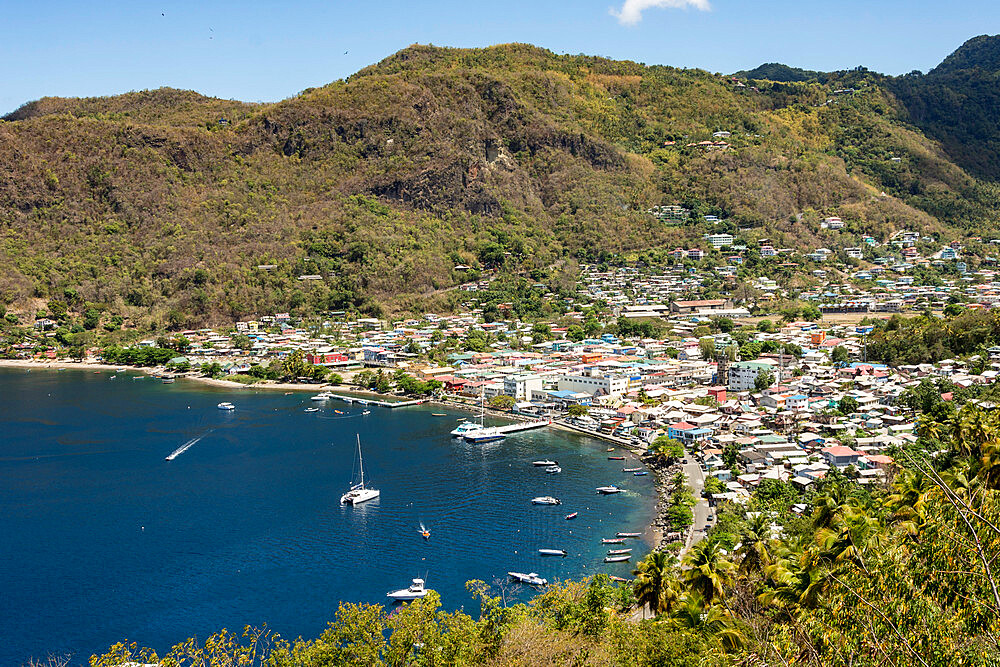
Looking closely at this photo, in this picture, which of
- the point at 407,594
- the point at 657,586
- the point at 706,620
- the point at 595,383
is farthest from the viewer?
the point at 595,383

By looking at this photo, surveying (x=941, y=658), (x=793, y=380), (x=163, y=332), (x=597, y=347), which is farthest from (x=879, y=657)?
(x=163, y=332)

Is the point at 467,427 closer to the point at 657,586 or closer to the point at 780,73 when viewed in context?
the point at 657,586

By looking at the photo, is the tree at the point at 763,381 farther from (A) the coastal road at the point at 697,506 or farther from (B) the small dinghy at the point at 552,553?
(B) the small dinghy at the point at 552,553

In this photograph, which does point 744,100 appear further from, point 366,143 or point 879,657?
point 879,657

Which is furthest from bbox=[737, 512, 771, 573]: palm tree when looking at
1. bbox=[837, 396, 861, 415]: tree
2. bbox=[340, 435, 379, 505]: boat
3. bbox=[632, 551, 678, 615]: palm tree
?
bbox=[837, 396, 861, 415]: tree

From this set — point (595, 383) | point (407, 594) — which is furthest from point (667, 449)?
point (407, 594)

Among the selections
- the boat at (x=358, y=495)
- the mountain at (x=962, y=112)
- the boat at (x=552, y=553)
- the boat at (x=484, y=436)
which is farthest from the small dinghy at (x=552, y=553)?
the mountain at (x=962, y=112)

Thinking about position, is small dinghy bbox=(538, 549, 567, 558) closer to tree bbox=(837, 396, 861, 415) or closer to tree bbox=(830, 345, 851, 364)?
tree bbox=(837, 396, 861, 415)

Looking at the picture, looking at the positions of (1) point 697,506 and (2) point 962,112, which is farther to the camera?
(2) point 962,112
